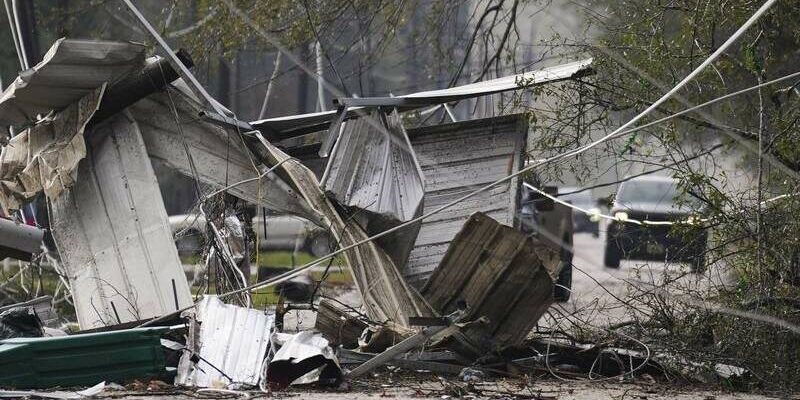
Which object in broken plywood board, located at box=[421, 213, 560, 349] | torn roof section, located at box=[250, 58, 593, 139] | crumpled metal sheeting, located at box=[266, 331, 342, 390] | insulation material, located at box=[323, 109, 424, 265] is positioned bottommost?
crumpled metal sheeting, located at box=[266, 331, 342, 390]

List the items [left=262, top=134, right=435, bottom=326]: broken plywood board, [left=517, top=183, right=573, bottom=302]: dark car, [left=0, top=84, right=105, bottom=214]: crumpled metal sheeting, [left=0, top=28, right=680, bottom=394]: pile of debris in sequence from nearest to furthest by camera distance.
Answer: [left=0, top=28, right=680, bottom=394]: pile of debris → [left=262, top=134, right=435, bottom=326]: broken plywood board → [left=0, top=84, right=105, bottom=214]: crumpled metal sheeting → [left=517, top=183, right=573, bottom=302]: dark car

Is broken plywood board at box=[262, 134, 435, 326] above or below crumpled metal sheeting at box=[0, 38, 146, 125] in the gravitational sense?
below

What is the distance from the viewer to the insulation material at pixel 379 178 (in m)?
9.55

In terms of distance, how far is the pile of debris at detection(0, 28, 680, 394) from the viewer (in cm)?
833

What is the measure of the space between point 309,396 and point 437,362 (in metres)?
1.30

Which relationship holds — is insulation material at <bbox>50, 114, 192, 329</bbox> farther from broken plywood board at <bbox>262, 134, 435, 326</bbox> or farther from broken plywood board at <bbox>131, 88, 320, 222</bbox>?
broken plywood board at <bbox>262, 134, 435, 326</bbox>

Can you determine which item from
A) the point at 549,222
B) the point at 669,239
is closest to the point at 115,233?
the point at 669,239

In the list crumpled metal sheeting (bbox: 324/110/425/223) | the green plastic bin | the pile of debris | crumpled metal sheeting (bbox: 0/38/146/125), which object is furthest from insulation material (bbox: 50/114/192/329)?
the green plastic bin

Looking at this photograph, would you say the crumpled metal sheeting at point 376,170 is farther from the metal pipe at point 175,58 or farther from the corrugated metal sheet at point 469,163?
the metal pipe at point 175,58

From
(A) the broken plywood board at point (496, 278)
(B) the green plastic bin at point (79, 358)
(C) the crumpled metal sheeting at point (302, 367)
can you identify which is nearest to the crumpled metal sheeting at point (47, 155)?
(B) the green plastic bin at point (79, 358)

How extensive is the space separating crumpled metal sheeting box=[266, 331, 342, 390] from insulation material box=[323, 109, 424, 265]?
5.42 ft

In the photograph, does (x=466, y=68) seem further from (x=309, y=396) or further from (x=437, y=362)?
(x=309, y=396)

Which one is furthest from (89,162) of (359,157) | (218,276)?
(359,157)

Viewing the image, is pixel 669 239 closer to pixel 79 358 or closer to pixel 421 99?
pixel 421 99
